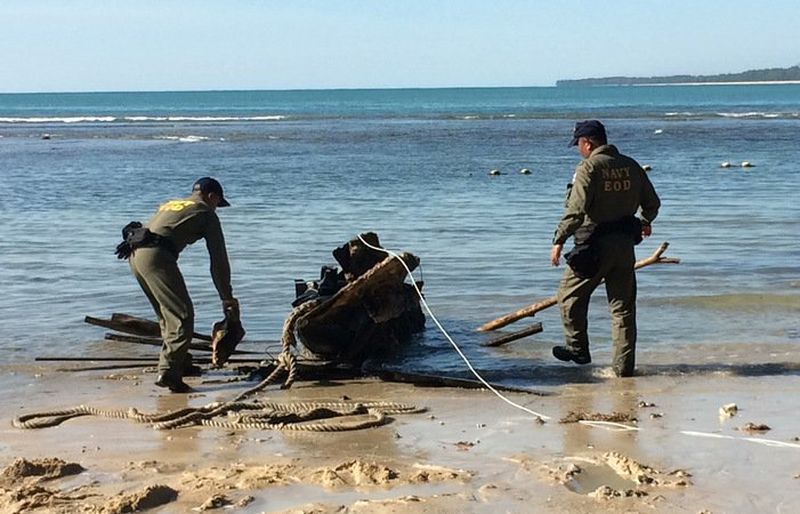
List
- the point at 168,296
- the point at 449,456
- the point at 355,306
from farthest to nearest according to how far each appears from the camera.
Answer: the point at 355,306 → the point at 168,296 → the point at 449,456

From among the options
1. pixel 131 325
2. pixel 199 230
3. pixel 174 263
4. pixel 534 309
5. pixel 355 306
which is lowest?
pixel 131 325

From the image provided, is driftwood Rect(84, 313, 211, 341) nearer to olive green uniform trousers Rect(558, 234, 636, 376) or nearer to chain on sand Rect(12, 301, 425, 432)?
chain on sand Rect(12, 301, 425, 432)

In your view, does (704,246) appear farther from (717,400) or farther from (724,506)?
(724,506)

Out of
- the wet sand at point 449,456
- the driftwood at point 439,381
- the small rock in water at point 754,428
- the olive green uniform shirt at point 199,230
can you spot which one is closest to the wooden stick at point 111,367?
the wet sand at point 449,456

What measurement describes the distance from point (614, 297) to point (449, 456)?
7.99ft

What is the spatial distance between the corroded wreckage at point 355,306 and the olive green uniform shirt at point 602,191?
138cm

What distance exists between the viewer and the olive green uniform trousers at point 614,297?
7832 mm

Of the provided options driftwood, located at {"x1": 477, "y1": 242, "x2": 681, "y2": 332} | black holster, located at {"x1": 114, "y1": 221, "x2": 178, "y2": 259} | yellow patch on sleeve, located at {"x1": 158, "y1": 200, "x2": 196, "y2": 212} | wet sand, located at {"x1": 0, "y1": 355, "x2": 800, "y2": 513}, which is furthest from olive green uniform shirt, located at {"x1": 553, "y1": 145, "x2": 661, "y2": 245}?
black holster, located at {"x1": 114, "y1": 221, "x2": 178, "y2": 259}

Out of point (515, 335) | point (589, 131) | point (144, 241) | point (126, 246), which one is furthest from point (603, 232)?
point (126, 246)

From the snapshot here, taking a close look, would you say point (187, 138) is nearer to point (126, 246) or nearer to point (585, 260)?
point (126, 246)

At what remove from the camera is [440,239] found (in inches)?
629

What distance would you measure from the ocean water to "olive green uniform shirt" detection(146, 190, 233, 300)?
1754mm

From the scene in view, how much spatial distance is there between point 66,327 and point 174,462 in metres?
4.80

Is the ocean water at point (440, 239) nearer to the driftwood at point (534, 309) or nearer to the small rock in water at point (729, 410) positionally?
the driftwood at point (534, 309)
